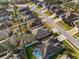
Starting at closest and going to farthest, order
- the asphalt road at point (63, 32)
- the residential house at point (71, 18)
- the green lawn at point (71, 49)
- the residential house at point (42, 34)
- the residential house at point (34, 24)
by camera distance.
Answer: the green lawn at point (71, 49) < the asphalt road at point (63, 32) < the residential house at point (42, 34) < the residential house at point (71, 18) < the residential house at point (34, 24)

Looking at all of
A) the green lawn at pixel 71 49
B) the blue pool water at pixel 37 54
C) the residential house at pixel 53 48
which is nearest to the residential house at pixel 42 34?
the residential house at pixel 53 48

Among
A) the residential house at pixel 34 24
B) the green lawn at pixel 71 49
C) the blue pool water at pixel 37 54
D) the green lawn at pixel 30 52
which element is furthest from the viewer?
the residential house at pixel 34 24

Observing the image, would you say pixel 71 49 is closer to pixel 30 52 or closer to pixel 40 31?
pixel 30 52

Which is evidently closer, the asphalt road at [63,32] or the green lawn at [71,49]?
the green lawn at [71,49]

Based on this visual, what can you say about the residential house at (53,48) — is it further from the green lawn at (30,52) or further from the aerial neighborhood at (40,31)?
the green lawn at (30,52)

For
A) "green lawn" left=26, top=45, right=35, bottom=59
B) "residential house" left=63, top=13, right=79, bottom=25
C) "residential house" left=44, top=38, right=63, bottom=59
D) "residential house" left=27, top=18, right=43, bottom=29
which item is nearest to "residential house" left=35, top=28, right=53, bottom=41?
"green lawn" left=26, top=45, right=35, bottom=59

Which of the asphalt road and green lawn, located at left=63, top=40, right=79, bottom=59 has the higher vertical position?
the asphalt road

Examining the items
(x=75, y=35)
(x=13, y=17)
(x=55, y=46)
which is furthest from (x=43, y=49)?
(x=13, y=17)

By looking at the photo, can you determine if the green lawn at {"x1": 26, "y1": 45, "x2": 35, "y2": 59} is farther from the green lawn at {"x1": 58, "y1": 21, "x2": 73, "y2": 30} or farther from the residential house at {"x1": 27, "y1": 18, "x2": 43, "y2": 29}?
the green lawn at {"x1": 58, "y1": 21, "x2": 73, "y2": 30}

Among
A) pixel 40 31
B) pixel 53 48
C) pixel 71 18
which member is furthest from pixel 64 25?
pixel 53 48
